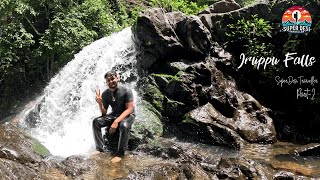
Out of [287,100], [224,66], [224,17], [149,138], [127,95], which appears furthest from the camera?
[224,17]

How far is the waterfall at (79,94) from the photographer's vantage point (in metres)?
10.1

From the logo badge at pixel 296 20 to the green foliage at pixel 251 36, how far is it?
0.55m

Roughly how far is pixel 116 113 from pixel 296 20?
708 centimetres

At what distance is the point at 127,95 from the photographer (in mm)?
6711

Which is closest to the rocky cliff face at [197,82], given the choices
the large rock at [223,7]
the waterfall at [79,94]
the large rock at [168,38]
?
the large rock at [168,38]

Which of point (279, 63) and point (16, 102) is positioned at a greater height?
point (279, 63)

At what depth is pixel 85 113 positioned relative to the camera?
11047 mm

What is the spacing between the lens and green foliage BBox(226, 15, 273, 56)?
10930 mm

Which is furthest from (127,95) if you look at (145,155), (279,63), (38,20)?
(38,20)

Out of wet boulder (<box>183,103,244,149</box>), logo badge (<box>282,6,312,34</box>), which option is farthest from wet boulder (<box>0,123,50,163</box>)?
logo badge (<box>282,6,312,34</box>)

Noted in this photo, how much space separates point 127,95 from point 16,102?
43.9 feet

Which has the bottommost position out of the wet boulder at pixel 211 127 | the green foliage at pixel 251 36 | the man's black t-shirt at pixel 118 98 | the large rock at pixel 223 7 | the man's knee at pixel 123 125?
the wet boulder at pixel 211 127

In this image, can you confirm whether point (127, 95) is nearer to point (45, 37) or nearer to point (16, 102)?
point (45, 37)

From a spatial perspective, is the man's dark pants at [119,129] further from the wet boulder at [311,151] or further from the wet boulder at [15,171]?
the wet boulder at [311,151]
